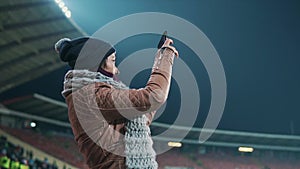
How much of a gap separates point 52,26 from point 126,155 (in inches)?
410

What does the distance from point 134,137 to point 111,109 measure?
0.30ft

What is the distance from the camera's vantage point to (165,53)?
3.30 ft

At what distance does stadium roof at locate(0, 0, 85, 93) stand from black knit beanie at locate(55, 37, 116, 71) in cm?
844

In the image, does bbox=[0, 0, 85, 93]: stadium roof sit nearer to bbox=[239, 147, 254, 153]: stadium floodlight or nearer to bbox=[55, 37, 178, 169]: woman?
bbox=[55, 37, 178, 169]: woman

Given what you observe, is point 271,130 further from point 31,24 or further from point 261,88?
point 31,24

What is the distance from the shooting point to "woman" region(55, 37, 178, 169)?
3.13ft

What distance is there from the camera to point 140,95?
938 mm

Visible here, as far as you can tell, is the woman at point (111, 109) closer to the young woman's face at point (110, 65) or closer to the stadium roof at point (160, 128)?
the young woman's face at point (110, 65)

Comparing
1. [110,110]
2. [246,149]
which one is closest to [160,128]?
[246,149]

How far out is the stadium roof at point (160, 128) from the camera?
15.0 m

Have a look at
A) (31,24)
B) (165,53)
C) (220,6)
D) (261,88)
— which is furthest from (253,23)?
(165,53)

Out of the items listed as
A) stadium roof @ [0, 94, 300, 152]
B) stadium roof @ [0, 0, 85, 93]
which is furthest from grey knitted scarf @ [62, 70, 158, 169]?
stadium roof @ [0, 94, 300, 152]

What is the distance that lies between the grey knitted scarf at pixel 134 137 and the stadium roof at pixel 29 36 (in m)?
8.55

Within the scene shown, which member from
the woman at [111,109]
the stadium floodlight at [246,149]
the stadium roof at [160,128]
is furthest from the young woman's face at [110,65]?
the stadium floodlight at [246,149]
